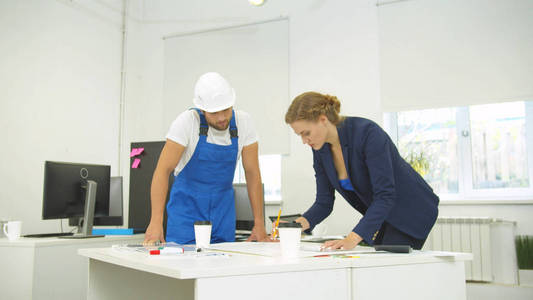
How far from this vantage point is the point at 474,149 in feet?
11.8

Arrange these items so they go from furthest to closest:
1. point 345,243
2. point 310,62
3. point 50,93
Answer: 1. point 310,62
2. point 50,93
3. point 345,243

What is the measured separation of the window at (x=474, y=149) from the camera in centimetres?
344

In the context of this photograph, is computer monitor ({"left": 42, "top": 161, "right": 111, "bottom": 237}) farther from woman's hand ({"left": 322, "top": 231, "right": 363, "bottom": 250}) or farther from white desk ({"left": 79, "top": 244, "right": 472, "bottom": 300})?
woman's hand ({"left": 322, "top": 231, "right": 363, "bottom": 250})

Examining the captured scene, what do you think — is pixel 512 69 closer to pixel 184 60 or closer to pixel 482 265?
pixel 482 265

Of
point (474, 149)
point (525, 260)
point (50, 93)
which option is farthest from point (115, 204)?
point (525, 260)

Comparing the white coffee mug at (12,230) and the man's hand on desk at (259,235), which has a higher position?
the man's hand on desk at (259,235)

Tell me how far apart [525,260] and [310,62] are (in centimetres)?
232

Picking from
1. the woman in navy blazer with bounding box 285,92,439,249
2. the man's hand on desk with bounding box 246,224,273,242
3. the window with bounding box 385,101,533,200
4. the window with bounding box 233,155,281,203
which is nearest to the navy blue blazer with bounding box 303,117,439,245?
the woman in navy blazer with bounding box 285,92,439,249

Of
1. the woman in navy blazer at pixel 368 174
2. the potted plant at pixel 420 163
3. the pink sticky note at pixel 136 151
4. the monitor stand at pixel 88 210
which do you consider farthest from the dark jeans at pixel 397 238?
the pink sticky note at pixel 136 151

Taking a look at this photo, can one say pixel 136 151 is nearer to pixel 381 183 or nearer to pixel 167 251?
pixel 167 251

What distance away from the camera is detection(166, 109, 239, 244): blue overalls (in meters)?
1.67

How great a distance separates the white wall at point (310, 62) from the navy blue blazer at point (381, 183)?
7.21 ft

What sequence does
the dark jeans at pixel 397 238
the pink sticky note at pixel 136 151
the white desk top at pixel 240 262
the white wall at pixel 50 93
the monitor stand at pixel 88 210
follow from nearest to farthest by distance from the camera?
the white desk top at pixel 240 262 → the dark jeans at pixel 397 238 → the monitor stand at pixel 88 210 → the pink sticky note at pixel 136 151 → the white wall at pixel 50 93

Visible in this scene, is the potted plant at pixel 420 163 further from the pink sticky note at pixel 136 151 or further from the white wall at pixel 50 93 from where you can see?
the white wall at pixel 50 93
